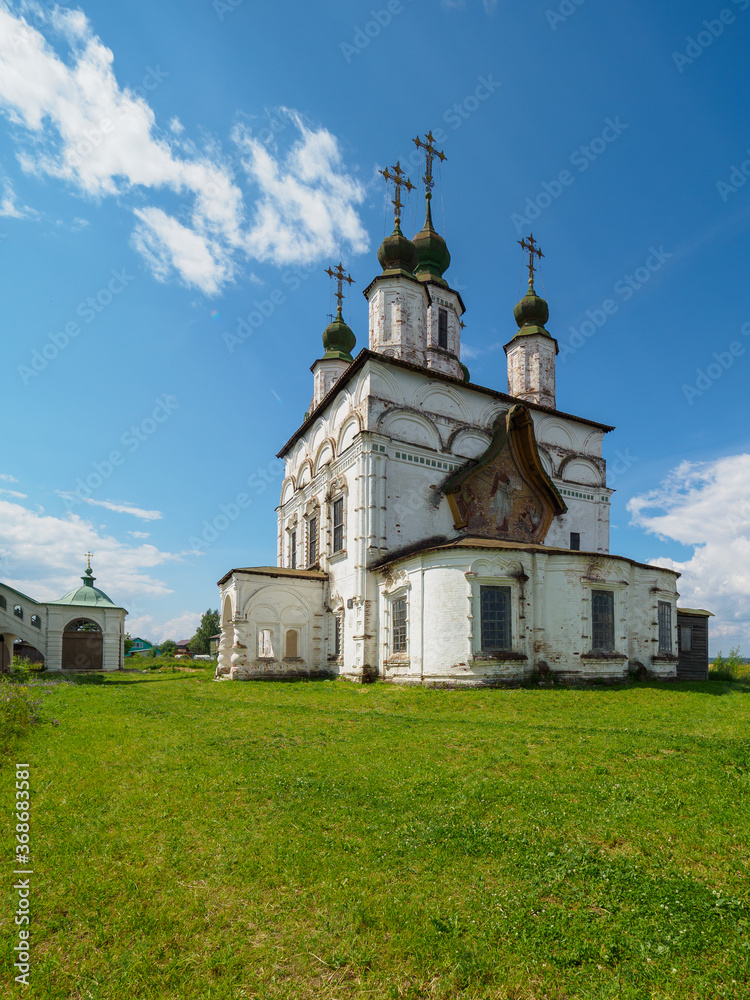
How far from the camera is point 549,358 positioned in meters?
28.2

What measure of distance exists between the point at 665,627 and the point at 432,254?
66.0 feet

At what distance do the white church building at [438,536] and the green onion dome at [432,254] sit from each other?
7 cm

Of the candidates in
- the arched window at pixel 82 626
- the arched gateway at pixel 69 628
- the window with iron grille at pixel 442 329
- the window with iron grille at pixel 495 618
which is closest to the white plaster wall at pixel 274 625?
the window with iron grille at pixel 495 618

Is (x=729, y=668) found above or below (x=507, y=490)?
below

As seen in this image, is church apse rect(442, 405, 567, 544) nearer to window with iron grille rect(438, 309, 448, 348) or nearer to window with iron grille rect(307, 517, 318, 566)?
window with iron grille rect(438, 309, 448, 348)

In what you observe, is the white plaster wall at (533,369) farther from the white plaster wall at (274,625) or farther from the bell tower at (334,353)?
the white plaster wall at (274,625)

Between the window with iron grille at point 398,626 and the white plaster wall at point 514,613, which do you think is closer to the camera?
the white plaster wall at point 514,613

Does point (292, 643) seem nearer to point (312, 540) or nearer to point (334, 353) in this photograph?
point (312, 540)

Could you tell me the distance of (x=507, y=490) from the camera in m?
21.0

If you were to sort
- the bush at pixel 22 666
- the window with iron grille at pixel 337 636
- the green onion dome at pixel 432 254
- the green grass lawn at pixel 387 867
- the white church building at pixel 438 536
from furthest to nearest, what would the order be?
the green onion dome at pixel 432 254 → the window with iron grille at pixel 337 636 → the white church building at pixel 438 536 → the bush at pixel 22 666 → the green grass lawn at pixel 387 867

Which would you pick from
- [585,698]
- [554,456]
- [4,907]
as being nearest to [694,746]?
[585,698]

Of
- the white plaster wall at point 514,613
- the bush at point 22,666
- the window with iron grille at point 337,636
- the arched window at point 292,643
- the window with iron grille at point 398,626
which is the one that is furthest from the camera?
the arched window at point 292,643

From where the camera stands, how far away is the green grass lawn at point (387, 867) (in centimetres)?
346

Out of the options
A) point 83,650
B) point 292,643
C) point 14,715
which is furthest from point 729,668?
point 83,650
